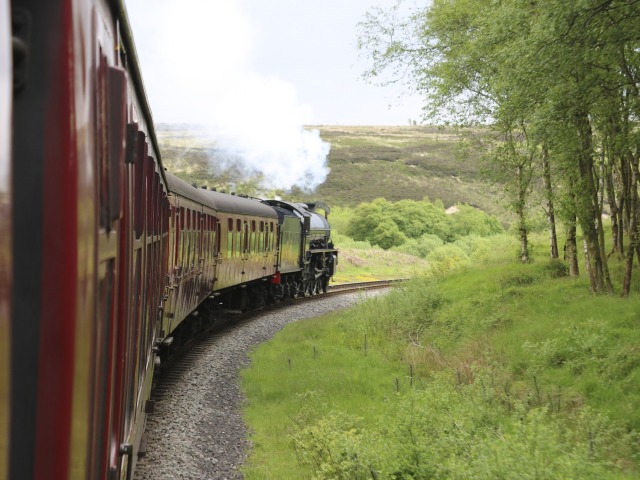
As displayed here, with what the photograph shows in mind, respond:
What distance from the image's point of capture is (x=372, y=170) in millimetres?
118062

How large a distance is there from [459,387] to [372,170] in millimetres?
109096

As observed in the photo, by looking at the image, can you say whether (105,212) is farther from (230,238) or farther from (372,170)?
(372,170)

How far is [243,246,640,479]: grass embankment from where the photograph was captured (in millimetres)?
6832

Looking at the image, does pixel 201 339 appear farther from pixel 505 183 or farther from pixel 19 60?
pixel 19 60

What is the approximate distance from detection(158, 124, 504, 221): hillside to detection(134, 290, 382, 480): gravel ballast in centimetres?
6180

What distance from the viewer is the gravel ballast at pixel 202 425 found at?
26.0 feet

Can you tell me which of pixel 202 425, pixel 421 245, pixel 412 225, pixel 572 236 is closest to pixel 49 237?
pixel 202 425

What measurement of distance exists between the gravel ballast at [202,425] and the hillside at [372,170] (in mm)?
61799

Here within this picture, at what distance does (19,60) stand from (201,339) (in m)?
15.3

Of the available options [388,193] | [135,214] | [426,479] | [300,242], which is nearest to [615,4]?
[426,479]

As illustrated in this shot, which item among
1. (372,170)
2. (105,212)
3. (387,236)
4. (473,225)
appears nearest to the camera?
(105,212)

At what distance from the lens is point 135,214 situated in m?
3.54

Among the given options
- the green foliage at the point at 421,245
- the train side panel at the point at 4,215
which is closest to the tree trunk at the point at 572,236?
the train side panel at the point at 4,215

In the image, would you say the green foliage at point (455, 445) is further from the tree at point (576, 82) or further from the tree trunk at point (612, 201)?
the tree trunk at point (612, 201)
